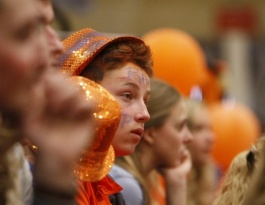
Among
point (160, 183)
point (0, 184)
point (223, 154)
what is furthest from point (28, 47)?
point (223, 154)

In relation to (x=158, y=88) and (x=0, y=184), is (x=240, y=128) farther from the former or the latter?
(x=0, y=184)

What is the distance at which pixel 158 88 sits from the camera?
3004 millimetres

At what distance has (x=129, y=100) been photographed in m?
2.13

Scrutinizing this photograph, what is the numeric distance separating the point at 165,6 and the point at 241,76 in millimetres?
1439

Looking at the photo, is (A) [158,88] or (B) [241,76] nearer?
(A) [158,88]

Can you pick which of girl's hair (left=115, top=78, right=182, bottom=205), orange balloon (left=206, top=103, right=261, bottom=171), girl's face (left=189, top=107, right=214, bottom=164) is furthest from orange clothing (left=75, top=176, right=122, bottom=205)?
orange balloon (left=206, top=103, right=261, bottom=171)

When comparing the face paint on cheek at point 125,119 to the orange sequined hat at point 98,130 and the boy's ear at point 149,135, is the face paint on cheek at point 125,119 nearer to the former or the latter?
the orange sequined hat at point 98,130

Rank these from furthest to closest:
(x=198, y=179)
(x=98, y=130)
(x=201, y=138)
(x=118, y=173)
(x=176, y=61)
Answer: (x=176, y=61) → (x=198, y=179) → (x=201, y=138) → (x=118, y=173) → (x=98, y=130)

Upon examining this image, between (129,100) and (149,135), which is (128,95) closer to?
(129,100)

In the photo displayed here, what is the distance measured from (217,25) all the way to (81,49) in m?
8.78

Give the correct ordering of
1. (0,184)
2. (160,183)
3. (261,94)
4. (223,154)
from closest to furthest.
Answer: (0,184) → (160,183) → (223,154) → (261,94)

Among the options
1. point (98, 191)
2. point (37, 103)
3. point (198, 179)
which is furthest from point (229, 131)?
point (37, 103)

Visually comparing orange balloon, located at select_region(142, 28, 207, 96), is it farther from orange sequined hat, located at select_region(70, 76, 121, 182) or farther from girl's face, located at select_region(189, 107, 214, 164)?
orange sequined hat, located at select_region(70, 76, 121, 182)

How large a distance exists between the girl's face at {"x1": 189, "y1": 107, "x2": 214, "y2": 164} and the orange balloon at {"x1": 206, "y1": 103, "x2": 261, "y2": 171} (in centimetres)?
98
